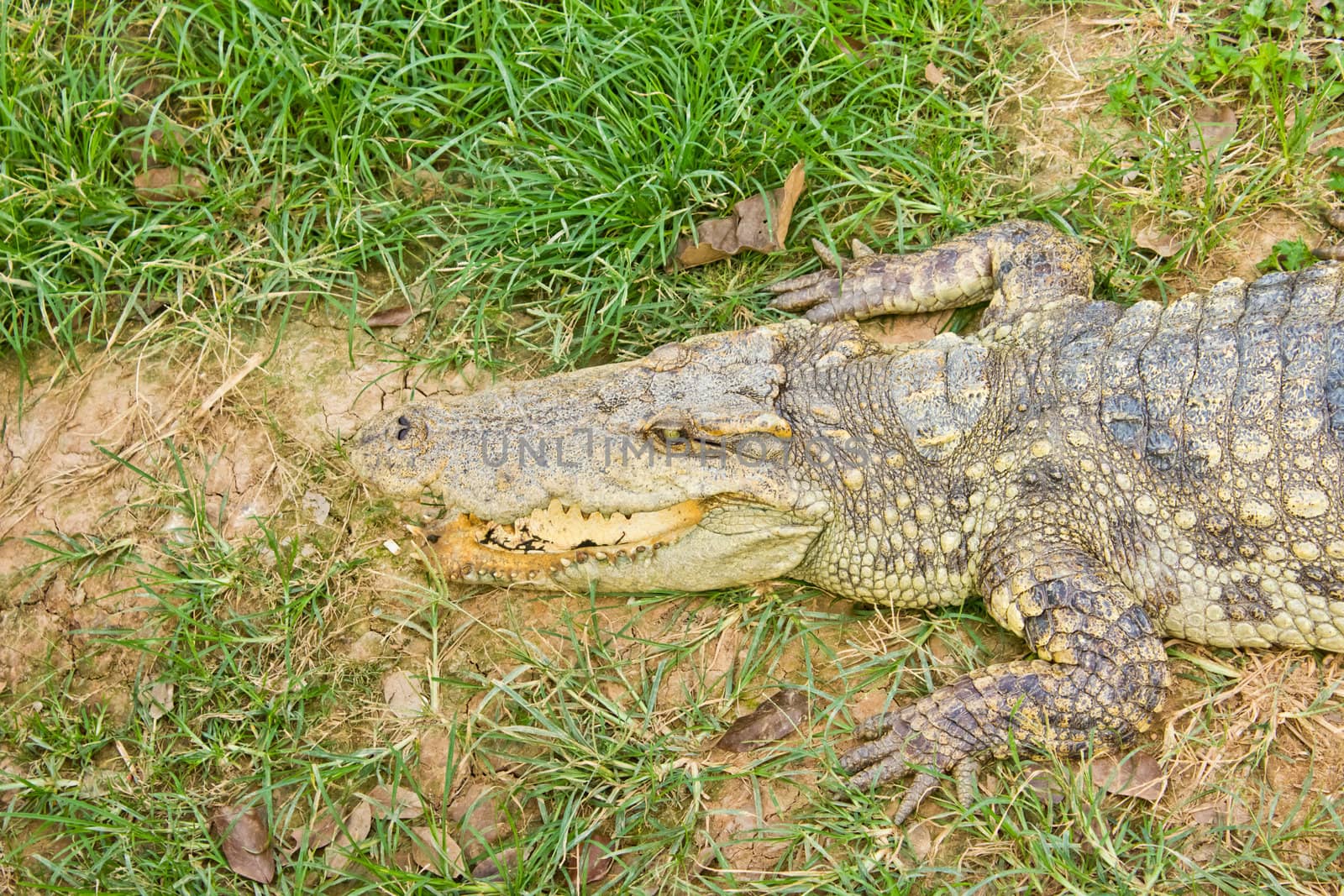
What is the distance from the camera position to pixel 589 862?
9.70ft

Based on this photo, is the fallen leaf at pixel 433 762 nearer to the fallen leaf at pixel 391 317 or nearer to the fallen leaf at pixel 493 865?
the fallen leaf at pixel 493 865

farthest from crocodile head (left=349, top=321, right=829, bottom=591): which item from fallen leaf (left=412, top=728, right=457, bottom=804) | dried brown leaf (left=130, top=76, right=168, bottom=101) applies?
dried brown leaf (left=130, top=76, right=168, bottom=101)

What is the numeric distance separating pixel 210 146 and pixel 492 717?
2.46m

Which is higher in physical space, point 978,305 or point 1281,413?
point 1281,413

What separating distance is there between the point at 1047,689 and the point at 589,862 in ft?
4.47

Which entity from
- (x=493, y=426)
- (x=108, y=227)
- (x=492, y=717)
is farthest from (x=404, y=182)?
(x=492, y=717)

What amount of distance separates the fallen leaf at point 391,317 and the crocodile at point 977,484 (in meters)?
0.87

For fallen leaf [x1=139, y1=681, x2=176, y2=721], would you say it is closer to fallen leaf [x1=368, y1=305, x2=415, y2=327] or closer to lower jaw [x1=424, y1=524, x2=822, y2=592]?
lower jaw [x1=424, y1=524, x2=822, y2=592]

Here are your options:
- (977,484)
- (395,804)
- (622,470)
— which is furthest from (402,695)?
(977,484)

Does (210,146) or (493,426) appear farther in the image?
(210,146)

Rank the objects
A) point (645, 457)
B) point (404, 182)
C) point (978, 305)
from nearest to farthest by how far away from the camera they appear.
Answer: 1. point (645, 457)
2. point (978, 305)
3. point (404, 182)

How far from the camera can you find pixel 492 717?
328 cm

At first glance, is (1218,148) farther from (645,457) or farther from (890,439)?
(645,457)

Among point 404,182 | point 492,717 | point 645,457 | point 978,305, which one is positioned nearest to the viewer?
point 645,457
